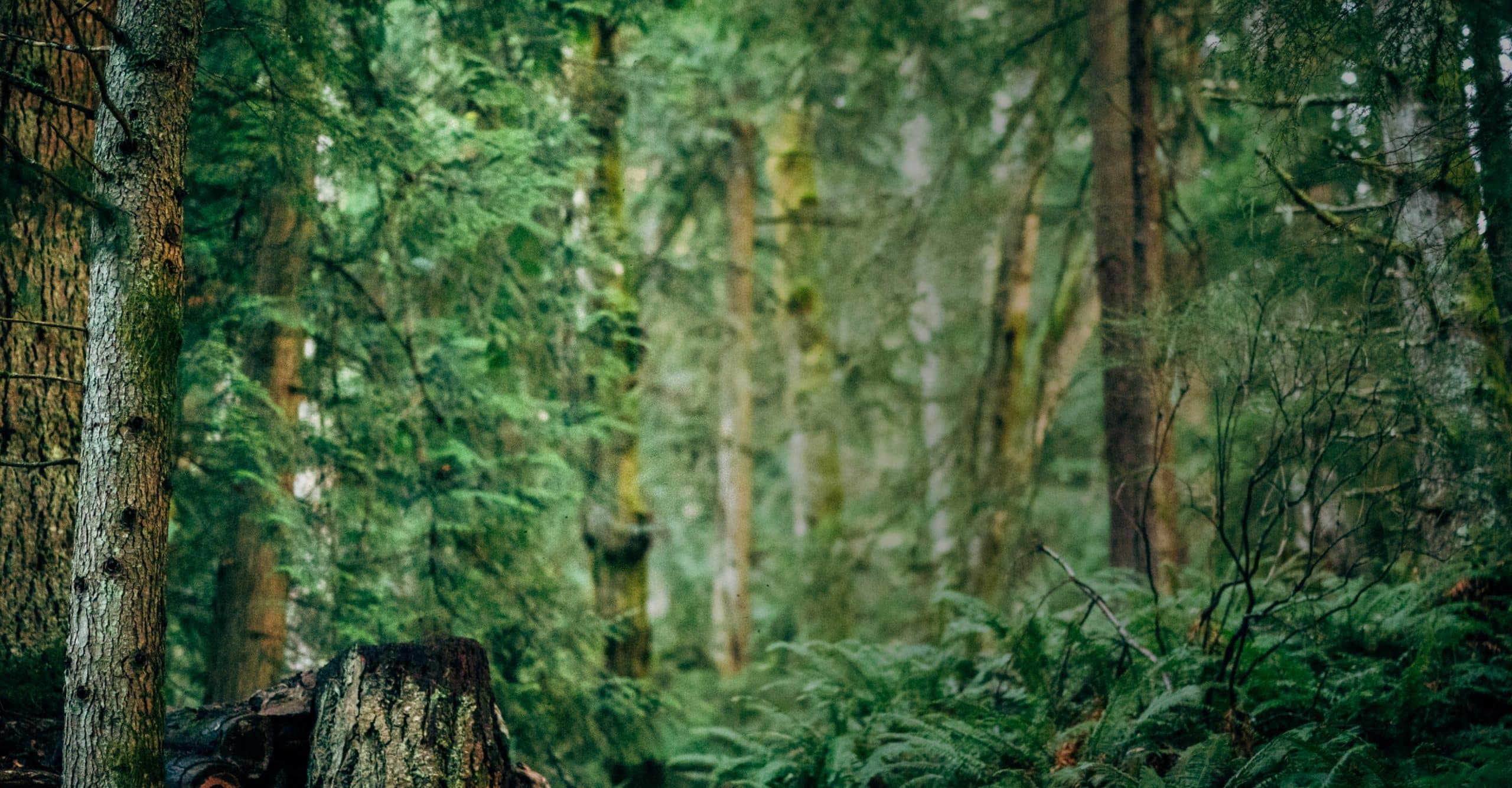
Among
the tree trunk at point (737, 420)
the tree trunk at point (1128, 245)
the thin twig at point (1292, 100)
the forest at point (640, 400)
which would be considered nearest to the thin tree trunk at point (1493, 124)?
the forest at point (640, 400)

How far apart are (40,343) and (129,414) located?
4.52 ft

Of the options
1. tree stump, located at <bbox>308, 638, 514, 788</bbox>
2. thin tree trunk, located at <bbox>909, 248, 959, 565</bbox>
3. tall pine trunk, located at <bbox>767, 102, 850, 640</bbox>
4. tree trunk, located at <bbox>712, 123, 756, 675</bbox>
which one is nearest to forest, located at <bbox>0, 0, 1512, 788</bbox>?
tree stump, located at <bbox>308, 638, 514, 788</bbox>

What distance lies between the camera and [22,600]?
4488 millimetres

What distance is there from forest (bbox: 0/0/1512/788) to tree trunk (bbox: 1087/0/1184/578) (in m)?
0.04

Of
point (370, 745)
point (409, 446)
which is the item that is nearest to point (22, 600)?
Result: point (370, 745)

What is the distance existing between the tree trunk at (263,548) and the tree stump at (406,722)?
2211mm

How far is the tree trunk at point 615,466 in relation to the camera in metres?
9.30

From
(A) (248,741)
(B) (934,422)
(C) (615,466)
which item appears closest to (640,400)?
(C) (615,466)

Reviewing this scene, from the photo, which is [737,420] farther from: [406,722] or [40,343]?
[406,722]

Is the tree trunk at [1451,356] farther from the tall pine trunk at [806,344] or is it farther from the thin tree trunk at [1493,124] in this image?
the tall pine trunk at [806,344]

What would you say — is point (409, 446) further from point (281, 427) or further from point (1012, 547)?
point (1012, 547)

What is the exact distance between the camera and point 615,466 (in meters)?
9.72

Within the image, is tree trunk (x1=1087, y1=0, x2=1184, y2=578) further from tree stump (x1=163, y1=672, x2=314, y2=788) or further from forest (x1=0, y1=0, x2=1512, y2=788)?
tree stump (x1=163, y1=672, x2=314, y2=788)

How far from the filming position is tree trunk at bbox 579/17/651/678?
30.5 feet
